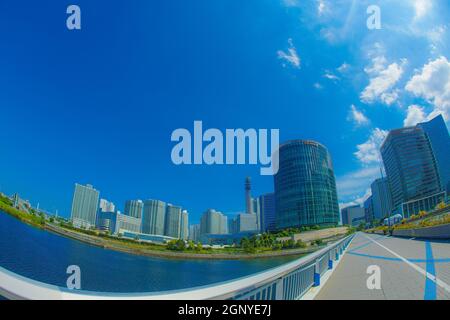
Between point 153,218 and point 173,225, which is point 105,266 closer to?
point 153,218

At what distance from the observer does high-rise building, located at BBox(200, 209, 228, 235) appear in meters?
20.2

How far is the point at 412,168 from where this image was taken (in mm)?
47000

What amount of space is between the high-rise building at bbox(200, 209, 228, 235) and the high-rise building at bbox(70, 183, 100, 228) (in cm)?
1223

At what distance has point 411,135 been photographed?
41.4 meters

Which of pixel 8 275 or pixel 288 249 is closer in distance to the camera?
pixel 8 275

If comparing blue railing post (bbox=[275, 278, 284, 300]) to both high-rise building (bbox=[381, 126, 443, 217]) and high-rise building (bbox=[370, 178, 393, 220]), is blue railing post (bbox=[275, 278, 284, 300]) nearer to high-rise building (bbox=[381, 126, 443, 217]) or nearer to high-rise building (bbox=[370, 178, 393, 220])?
high-rise building (bbox=[381, 126, 443, 217])

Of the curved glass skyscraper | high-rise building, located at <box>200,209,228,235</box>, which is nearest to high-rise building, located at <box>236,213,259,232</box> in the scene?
high-rise building, located at <box>200,209,228,235</box>

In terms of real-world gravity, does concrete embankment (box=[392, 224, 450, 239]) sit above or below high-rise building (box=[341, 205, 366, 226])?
above

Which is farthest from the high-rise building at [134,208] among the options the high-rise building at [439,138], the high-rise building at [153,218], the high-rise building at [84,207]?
the high-rise building at [439,138]
